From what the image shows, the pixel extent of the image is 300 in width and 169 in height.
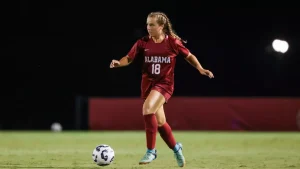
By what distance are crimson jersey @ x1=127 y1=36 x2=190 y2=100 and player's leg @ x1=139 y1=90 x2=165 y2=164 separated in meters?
0.14

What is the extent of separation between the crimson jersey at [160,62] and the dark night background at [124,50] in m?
17.6

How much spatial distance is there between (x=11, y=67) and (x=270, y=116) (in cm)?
1077

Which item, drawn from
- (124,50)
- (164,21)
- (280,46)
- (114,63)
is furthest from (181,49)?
(124,50)

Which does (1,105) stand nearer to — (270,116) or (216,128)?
(216,128)

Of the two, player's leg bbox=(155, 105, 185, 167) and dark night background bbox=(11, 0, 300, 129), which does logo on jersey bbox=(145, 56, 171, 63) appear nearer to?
player's leg bbox=(155, 105, 185, 167)

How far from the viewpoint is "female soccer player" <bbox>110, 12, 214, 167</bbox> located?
30.1ft

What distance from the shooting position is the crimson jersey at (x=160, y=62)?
9.31m

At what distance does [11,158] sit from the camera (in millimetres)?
10859

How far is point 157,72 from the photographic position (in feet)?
30.6

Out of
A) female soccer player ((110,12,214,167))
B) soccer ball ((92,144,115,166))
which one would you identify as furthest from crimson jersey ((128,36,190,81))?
soccer ball ((92,144,115,166))

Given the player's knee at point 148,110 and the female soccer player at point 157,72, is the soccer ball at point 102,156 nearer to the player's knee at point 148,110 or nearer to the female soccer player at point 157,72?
the female soccer player at point 157,72

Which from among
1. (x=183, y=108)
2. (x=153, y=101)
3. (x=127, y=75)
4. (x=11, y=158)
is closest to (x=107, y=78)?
(x=127, y=75)

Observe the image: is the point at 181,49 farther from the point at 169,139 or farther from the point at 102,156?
the point at 102,156

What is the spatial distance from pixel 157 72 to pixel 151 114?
23.9 inches
